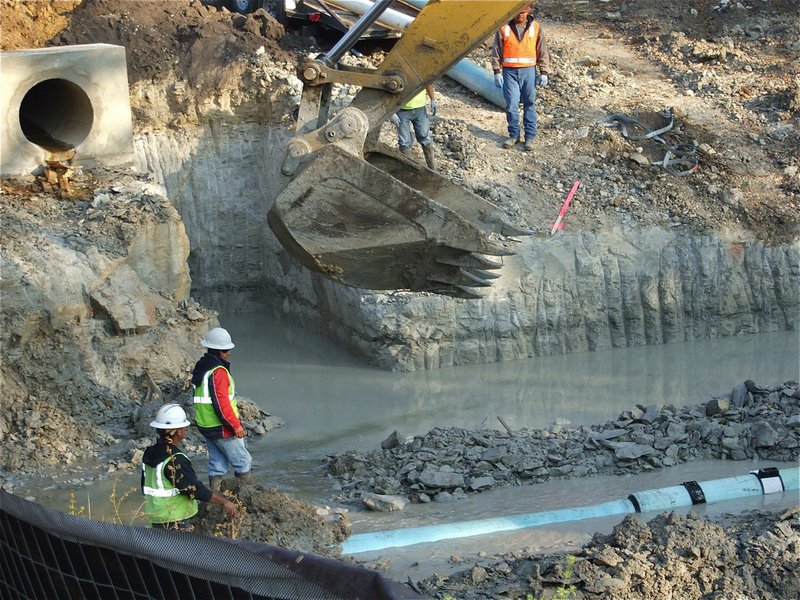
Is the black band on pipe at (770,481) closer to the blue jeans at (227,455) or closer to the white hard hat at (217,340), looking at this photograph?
the blue jeans at (227,455)

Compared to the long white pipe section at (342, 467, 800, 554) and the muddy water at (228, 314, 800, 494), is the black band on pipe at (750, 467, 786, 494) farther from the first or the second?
the muddy water at (228, 314, 800, 494)

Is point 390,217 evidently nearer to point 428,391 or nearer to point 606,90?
point 428,391

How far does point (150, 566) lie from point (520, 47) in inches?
407

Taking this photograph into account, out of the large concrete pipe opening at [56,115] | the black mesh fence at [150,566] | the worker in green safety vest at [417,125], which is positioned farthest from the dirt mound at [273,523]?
the large concrete pipe opening at [56,115]

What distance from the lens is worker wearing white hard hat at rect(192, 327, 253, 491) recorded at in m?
7.92

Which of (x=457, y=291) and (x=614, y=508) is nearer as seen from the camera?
(x=457, y=291)

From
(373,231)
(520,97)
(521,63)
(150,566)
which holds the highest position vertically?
(521,63)

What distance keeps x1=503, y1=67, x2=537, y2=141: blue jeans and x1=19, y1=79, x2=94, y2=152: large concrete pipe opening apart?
4.97 metres

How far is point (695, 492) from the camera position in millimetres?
8430

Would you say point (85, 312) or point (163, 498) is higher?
point (163, 498)

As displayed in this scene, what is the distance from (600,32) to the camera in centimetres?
1716

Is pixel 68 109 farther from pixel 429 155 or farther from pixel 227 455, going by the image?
pixel 227 455

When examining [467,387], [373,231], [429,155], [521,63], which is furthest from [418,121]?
[373,231]

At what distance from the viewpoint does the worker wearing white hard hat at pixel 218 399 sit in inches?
312
